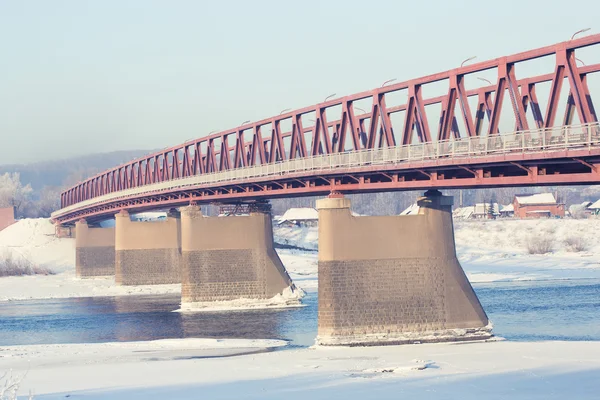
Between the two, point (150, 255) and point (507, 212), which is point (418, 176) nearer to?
point (150, 255)

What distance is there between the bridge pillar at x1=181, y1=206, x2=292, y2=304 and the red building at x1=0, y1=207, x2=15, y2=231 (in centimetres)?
8913

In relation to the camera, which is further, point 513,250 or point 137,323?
point 513,250

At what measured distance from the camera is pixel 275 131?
67.8 meters

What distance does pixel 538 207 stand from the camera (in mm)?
179875

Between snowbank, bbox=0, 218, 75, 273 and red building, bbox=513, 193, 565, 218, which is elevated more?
red building, bbox=513, 193, 565, 218

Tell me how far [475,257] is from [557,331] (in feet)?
231

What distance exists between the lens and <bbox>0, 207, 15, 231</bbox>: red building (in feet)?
506

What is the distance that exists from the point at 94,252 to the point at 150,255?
2194cm

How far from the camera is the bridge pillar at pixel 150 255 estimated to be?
92125mm

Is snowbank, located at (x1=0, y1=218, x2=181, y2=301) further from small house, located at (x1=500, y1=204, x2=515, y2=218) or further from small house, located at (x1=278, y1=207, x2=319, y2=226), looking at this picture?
small house, located at (x1=500, y1=204, x2=515, y2=218)

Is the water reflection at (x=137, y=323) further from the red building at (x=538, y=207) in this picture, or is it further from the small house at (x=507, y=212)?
the small house at (x=507, y=212)

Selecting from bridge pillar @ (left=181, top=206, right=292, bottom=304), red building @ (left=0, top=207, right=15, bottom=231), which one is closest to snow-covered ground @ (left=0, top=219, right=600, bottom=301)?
red building @ (left=0, top=207, right=15, bottom=231)

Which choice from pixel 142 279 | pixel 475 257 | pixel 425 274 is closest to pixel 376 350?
pixel 425 274

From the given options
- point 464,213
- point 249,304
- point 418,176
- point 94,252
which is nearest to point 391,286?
point 418,176
